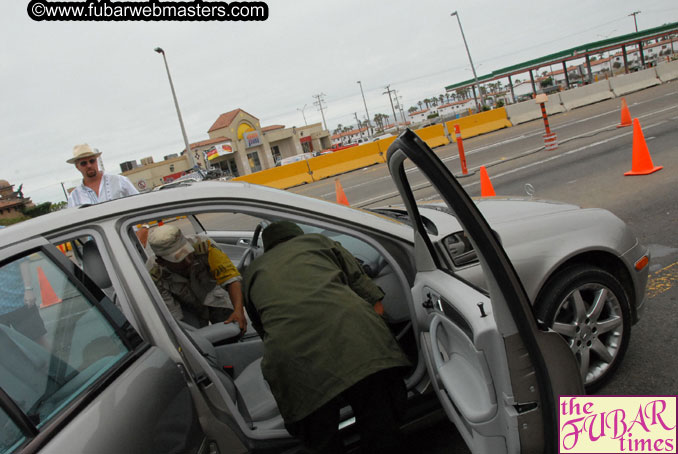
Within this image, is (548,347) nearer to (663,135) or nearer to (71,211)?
(71,211)

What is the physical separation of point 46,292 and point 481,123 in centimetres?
2176

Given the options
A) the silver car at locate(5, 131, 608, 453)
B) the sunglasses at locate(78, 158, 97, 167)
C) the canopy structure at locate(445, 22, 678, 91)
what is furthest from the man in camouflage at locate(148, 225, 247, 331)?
the canopy structure at locate(445, 22, 678, 91)

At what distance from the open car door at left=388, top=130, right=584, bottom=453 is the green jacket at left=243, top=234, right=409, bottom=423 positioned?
1.04 ft

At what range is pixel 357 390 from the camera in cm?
201

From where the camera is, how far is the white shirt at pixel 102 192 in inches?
180

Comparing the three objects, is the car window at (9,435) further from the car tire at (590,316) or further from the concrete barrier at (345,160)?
the concrete barrier at (345,160)

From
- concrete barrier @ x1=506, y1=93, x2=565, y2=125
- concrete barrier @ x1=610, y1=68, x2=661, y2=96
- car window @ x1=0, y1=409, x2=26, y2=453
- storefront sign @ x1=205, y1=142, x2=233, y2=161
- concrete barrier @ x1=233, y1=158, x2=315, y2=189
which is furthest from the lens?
storefront sign @ x1=205, y1=142, x2=233, y2=161

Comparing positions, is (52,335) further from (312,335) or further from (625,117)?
(625,117)

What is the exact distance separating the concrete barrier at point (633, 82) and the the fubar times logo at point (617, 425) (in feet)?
90.0

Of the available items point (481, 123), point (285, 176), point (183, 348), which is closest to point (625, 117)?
point (481, 123)

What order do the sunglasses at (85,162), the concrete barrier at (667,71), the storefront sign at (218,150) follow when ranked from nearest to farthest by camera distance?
the sunglasses at (85,162) < the concrete barrier at (667,71) < the storefront sign at (218,150)

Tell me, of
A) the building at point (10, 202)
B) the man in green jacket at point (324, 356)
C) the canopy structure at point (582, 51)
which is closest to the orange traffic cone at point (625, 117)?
the man in green jacket at point (324, 356)

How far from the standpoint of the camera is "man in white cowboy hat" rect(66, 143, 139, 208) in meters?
4.63

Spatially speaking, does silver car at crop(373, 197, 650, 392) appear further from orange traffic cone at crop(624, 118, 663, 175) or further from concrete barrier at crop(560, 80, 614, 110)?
concrete barrier at crop(560, 80, 614, 110)
